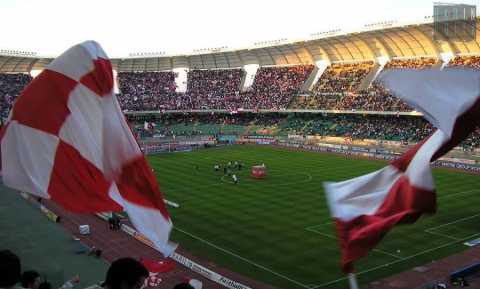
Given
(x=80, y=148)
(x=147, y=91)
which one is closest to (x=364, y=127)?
(x=147, y=91)

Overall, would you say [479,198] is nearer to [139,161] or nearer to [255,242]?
[255,242]

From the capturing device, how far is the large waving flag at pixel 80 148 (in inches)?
317

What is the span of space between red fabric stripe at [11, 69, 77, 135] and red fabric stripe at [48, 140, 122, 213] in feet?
1.40

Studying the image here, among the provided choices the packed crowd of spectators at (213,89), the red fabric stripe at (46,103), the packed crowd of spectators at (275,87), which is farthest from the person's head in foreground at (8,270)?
the packed crowd of spectators at (213,89)

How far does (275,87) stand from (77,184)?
85.2m

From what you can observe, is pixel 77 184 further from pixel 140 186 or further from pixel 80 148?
pixel 140 186

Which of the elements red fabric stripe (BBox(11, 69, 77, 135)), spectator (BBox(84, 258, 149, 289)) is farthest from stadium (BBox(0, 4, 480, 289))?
spectator (BBox(84, 258, 149, 289))

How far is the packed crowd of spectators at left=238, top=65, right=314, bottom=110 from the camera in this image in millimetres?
88500

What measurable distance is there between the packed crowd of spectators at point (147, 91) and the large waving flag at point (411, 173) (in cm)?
8401

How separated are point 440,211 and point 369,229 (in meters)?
27.8

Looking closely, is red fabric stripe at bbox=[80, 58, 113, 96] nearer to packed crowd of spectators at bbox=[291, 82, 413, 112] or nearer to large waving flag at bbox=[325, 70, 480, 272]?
large waving flag at bbox=[325, 70, 480, 272]

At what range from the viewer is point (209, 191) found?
40.2 metres

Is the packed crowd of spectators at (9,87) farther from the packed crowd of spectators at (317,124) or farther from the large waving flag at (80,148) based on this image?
the large waving flag at (80,148)

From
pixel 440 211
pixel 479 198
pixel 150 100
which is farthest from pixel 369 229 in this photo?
pixel 150 100
